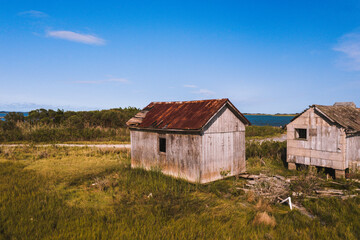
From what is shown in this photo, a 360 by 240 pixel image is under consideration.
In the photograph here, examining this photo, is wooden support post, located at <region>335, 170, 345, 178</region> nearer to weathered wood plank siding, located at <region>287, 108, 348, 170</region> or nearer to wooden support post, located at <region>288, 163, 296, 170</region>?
weathered wood plank siding, located at <region>287, 108, 348, 170</region>

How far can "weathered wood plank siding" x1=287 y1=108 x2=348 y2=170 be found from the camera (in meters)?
11.8

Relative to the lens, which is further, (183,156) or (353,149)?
(353,149)

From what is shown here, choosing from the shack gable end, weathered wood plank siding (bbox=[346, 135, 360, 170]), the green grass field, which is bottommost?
the green grass field

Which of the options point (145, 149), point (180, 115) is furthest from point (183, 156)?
point (145, 149)

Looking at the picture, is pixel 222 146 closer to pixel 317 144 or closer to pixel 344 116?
pixel 317 144

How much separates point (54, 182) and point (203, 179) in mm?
7350

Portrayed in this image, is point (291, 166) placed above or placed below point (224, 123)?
below

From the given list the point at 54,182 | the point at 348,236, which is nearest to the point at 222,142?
the point at 348,236

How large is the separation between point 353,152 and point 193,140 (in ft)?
29.3

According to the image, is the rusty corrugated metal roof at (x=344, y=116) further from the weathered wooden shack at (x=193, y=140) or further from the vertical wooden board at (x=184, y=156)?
the vertical wooden board at (x=184, y=156)

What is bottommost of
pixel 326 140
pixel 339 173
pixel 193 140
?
pixel 339 173

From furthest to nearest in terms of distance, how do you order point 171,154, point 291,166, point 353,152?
point 291,166
point 353,152
point 171,154

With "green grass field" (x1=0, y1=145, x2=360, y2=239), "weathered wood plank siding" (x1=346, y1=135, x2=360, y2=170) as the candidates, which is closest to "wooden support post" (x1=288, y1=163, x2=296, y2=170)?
"weathered wood plank siding" (x1=346, y1=135, x2=360, y2=170)

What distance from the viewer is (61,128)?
3156 cm
